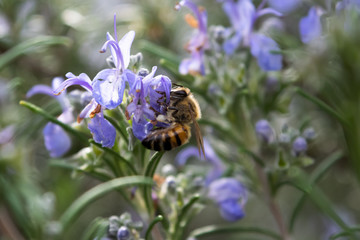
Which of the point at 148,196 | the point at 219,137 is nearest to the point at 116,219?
the point at 148,196

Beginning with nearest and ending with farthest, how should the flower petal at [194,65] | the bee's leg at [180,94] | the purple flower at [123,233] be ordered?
1. the purple flower at [123,233]
2. the bee's leg at [180,94]
3. the flower petal at [194,65]

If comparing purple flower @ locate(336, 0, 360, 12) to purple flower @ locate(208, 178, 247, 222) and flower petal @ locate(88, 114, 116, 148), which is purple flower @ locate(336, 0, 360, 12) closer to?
purple flower @ locate(208, 178, 247, 222)

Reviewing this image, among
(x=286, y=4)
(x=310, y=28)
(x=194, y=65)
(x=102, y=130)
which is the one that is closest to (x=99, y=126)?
(x=102, y=130)

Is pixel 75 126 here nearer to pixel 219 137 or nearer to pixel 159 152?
pixel 159 152

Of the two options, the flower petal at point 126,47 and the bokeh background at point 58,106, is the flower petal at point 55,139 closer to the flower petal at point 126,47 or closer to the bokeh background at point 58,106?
the bokeh background at point 58,106

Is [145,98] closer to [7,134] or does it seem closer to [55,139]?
[55,139]

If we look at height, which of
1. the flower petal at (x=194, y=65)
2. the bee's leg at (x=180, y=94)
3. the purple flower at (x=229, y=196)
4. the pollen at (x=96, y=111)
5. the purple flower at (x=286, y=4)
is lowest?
the pollen at (x=96, y=111)

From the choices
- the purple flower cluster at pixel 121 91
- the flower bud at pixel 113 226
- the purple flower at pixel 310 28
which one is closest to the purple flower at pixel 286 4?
the purple flower at pixel 310 28
